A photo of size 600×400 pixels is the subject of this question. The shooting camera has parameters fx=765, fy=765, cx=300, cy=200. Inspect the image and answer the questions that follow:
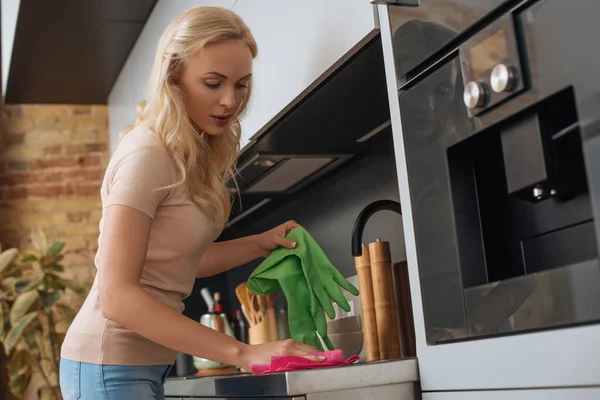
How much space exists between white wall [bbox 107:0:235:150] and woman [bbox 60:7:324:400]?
642 mm

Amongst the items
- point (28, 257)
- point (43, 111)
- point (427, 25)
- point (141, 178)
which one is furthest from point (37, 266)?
point (427, 25)

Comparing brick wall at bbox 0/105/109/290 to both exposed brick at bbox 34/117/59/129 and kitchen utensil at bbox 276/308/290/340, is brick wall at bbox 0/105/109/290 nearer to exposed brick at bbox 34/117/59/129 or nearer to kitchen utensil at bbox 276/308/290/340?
exposed brick at bbox 34/117/59/129

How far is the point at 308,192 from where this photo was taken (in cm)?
246

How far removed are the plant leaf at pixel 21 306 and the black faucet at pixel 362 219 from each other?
208cm

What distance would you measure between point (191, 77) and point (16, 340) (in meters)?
2.28

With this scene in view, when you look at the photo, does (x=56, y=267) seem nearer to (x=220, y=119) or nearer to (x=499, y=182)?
(x=220, y=119)

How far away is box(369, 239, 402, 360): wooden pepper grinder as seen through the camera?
155 cm

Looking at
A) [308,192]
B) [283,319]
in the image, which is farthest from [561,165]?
[283,319]

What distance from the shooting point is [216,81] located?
1.38 m

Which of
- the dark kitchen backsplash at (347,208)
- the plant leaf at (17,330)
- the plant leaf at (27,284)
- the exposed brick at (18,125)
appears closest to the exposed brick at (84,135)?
the exposed brick at (18,125)

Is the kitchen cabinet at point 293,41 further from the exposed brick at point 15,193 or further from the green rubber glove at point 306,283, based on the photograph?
the exposed brick at point 15,193

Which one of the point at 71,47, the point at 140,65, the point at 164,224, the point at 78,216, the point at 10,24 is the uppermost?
the point at 10,24

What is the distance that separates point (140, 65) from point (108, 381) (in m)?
1.62

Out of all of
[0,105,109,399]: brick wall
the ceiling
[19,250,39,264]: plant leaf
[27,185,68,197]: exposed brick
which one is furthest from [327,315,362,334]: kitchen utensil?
[27,185,68,197]: exposed brick
